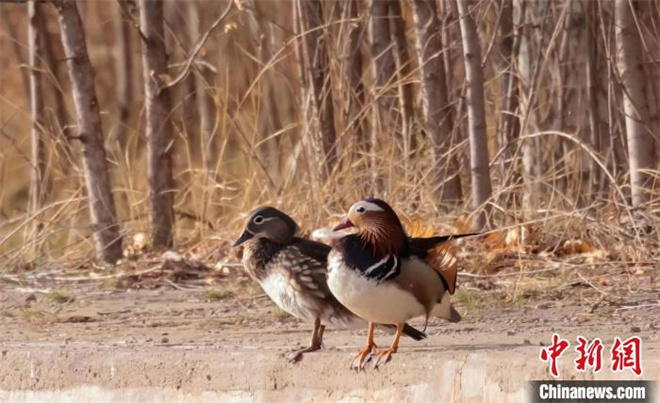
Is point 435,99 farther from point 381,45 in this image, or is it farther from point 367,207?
point 367,207

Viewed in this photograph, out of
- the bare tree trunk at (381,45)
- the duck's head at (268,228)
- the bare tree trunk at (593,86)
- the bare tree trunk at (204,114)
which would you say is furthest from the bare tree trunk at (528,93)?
the duck's head at (268,228)

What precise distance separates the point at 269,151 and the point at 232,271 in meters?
3.55

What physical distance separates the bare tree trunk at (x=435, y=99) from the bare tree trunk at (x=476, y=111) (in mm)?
335

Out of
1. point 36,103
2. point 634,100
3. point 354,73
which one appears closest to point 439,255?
point 634,100

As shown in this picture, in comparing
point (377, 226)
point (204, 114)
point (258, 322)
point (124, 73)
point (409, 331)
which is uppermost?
point (377, 226)

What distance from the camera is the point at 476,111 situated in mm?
7828

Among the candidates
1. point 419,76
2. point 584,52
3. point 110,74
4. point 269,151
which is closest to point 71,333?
point 419,76

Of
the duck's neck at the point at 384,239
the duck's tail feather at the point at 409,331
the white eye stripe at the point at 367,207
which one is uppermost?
the white eye stripe at the point at 367,207

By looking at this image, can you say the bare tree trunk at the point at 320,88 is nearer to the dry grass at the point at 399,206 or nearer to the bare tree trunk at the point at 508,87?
the dry grass at the point at 399,206

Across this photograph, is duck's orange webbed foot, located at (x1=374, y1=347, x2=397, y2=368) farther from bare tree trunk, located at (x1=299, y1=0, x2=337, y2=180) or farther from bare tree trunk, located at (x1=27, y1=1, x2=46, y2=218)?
bare tree trunk, located at (x1=27, y1=1, x2=46, y2=218)

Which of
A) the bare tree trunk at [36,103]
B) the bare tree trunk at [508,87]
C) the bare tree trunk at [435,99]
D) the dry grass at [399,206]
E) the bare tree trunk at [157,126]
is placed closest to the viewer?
the dry grass at [399,206]

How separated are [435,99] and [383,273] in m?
3.49

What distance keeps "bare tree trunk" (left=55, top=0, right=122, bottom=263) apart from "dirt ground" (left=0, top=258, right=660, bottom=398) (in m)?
0.61

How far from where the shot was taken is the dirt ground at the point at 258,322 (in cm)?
560
